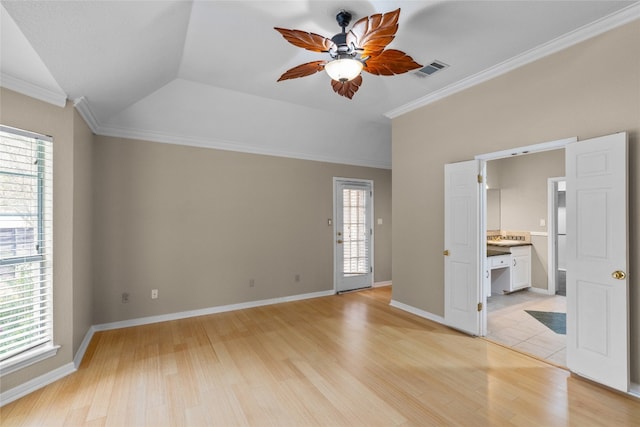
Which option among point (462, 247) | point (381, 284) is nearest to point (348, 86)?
point (462, 247)

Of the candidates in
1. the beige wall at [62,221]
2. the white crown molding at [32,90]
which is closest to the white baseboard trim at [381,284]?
the beige wall at [62,221]

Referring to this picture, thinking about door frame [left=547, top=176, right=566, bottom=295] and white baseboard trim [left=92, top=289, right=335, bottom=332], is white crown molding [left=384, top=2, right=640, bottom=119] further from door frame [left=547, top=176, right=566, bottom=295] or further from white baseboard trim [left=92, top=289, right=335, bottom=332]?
white baseboard trim [left=92, top=289, right=335, bottom=332]

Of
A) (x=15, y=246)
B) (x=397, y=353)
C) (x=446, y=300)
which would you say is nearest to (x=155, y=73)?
(x=15, y=246)

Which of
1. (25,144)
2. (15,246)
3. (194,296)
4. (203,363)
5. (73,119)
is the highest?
(73,119)

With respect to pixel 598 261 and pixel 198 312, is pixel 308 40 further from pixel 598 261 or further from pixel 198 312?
pixel 198 312

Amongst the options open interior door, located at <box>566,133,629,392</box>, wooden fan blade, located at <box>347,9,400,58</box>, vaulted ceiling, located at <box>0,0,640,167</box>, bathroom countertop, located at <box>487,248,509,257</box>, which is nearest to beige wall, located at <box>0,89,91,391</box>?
vaulted ceiling, located at <box>0,0,640,167</box>

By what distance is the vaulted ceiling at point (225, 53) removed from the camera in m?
1.96

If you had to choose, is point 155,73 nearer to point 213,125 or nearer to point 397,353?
point 213,125

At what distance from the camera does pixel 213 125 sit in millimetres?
4062

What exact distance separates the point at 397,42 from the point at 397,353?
9.91ft

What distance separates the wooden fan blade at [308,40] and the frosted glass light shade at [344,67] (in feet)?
0.41

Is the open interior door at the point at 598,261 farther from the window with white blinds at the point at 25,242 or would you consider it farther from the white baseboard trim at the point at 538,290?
the window with white blinds at the point at 25,242

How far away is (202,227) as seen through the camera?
425 cm

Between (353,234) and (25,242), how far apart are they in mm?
4472
